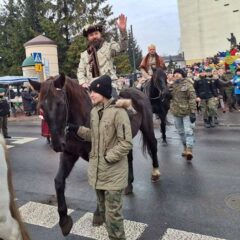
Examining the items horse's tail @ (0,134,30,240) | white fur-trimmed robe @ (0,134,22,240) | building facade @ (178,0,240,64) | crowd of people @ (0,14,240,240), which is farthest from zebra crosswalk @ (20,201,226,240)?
building facade @ (178,0,240,64)

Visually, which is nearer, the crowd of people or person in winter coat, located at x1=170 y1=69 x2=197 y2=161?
the crowd of people

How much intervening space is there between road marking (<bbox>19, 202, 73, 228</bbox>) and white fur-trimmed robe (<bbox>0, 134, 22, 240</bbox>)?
3.10 m

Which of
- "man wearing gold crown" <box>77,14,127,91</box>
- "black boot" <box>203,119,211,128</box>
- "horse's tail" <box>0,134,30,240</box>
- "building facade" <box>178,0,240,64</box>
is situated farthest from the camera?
"building facade" <box>178,0,240,64</box>

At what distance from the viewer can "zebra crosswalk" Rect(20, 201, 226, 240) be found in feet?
14.7

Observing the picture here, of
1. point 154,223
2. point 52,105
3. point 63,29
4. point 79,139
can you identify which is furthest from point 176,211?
point 63,29

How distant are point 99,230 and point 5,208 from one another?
2.93 m

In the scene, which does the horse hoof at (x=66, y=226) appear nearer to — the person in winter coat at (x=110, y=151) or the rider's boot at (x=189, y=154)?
the person in winter coat at (x=110, y=151)

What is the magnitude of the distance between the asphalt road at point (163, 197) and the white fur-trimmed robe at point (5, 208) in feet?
8.72

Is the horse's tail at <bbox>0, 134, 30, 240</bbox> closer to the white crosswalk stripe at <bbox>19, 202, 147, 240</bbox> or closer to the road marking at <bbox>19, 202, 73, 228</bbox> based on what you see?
the white crosswalk stripe at <bbox>19, 202, 147, 240</bbox>

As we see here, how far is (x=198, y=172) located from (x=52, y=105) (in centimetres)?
390

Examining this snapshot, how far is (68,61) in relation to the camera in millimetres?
34344

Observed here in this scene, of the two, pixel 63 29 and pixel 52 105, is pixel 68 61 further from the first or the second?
pixel 52 105

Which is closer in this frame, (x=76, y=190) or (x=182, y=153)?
(x=76, y=190)

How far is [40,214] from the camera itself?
5.49m
